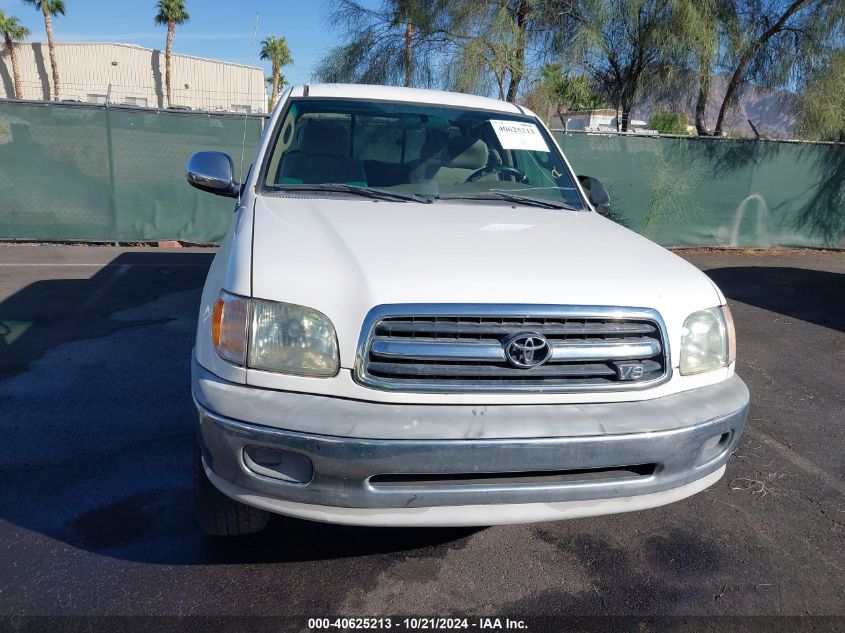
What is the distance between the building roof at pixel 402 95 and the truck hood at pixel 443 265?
1208 millimetres

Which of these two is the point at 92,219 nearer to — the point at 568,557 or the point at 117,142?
the point at 117,142

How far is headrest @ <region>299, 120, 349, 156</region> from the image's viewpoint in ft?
12.8

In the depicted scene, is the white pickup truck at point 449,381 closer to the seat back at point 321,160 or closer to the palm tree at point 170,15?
the seat back at point 321,160

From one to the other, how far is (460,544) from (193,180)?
8.11 feet

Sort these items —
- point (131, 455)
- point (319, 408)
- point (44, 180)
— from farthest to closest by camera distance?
point (44, 180) < point (131, 455) < point (319, 408)

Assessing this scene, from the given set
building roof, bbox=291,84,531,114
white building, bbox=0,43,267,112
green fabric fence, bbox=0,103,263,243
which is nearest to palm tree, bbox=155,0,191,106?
white building, bbox=0,43,267,112

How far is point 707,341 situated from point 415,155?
2.03 meters

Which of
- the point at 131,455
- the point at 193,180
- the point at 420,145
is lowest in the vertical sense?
the point at 131,455

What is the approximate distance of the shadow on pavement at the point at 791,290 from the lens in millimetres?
7941

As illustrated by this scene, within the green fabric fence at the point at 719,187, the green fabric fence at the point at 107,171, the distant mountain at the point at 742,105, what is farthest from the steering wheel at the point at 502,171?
A: the distant mountain at the point at 742,105

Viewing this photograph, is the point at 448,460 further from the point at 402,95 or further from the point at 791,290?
the point at 791,290

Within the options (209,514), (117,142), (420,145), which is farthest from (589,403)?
(117,142)

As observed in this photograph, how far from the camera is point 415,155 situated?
13.1 ft

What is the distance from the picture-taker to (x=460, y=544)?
3.03 m
